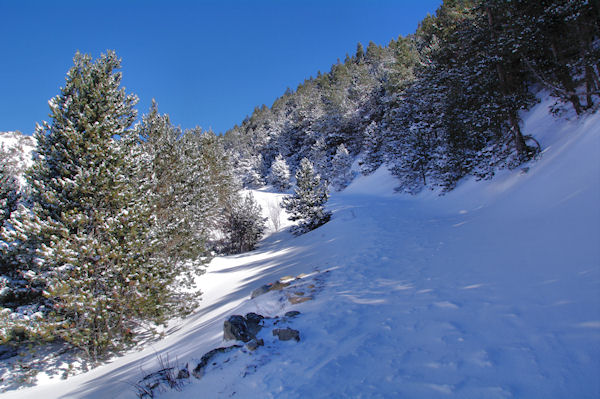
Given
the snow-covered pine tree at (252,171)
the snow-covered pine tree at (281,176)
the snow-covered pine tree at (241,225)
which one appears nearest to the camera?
the snow-covered pine tree at (241,225)

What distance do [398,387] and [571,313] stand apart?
276 centimetres

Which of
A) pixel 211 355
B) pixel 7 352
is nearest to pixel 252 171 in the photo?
pixel 7 352

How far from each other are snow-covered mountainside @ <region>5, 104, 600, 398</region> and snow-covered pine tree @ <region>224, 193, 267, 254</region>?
19576 mm

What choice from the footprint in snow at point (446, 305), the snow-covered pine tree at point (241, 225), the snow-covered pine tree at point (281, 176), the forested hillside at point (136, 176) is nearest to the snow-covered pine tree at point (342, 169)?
the snow-covered pine tree at point (281, 176)

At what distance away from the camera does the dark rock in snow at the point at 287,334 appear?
4545 mm

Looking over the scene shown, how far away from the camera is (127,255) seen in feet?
30.0

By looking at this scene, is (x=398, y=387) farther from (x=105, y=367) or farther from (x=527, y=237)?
(x=105, y=367)

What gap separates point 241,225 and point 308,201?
26.6ft

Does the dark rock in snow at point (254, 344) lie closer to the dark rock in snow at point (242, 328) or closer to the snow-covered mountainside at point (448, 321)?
the snow-covered mountainside at point (448, 321)

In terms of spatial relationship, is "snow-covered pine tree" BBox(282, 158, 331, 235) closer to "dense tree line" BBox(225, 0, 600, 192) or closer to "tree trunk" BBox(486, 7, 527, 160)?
"dense tree line" BBox(225, 0, 600, 192)

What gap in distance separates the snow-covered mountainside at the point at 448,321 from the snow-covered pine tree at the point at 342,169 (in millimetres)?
38335

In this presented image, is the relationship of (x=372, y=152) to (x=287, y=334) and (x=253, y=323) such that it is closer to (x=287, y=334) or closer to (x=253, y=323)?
(x=253, y=323)

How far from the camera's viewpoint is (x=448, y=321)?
4.25m

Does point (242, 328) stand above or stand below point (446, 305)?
above
